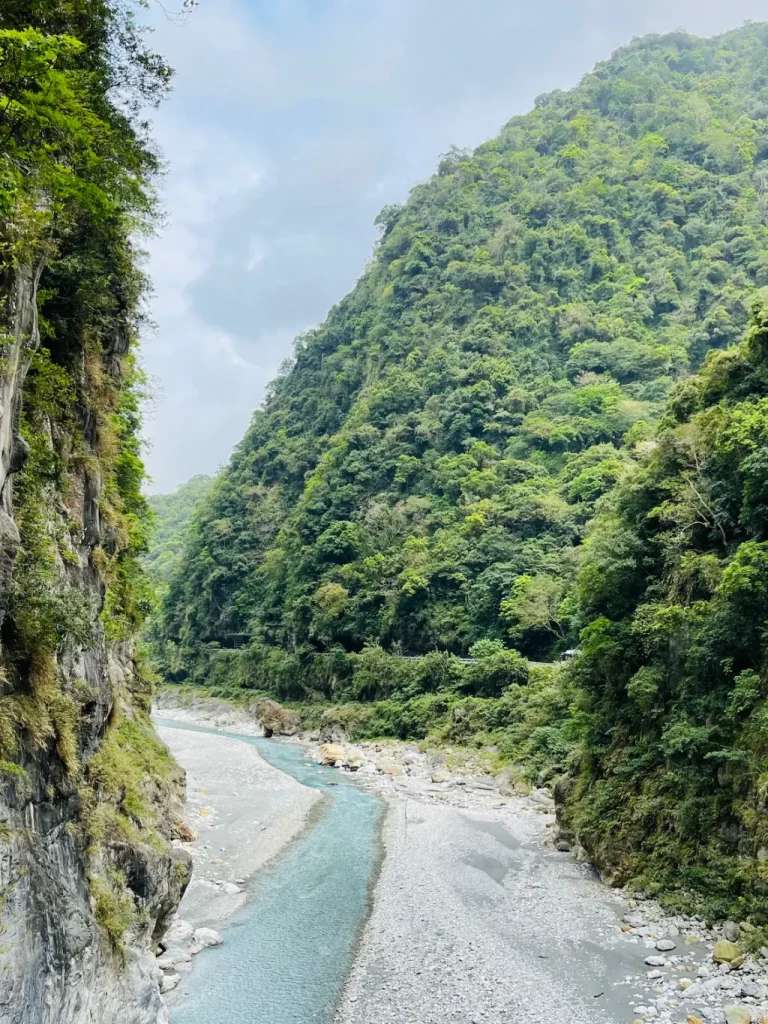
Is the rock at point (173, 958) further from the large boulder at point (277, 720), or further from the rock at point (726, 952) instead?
the large boulder at point (277, 720)

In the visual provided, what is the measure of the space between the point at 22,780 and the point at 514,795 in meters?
25.5

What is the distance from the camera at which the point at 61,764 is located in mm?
8492

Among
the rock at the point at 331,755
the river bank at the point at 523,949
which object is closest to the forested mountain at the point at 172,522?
the rock at the point at 331,755

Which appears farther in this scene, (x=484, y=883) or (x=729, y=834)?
(x=484, y=883)

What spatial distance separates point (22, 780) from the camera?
7457mm

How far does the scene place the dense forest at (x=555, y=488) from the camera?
17.1 meters

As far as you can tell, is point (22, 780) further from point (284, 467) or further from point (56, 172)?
point (284, 467)

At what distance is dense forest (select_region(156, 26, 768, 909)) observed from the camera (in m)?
17.1

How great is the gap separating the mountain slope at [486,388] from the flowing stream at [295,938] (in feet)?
66.3

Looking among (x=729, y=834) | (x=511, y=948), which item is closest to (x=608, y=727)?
(x=729, y=834)

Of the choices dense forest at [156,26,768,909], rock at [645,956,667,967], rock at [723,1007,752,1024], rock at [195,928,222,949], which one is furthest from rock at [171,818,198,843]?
rock at [723,1007,752,1024]

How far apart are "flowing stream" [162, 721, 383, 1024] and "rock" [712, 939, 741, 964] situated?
735 cm

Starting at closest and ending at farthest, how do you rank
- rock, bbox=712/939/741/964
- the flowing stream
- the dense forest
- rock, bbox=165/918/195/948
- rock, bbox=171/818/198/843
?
the flowing stream < rock, bbox=712/939/741/964 < rock, bbox=165/918/195/948 < the dense forest < rock, bbox=171/818/198/843

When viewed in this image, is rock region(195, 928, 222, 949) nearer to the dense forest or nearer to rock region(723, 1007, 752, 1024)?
rock region(723, 1007, 752, 1024)
